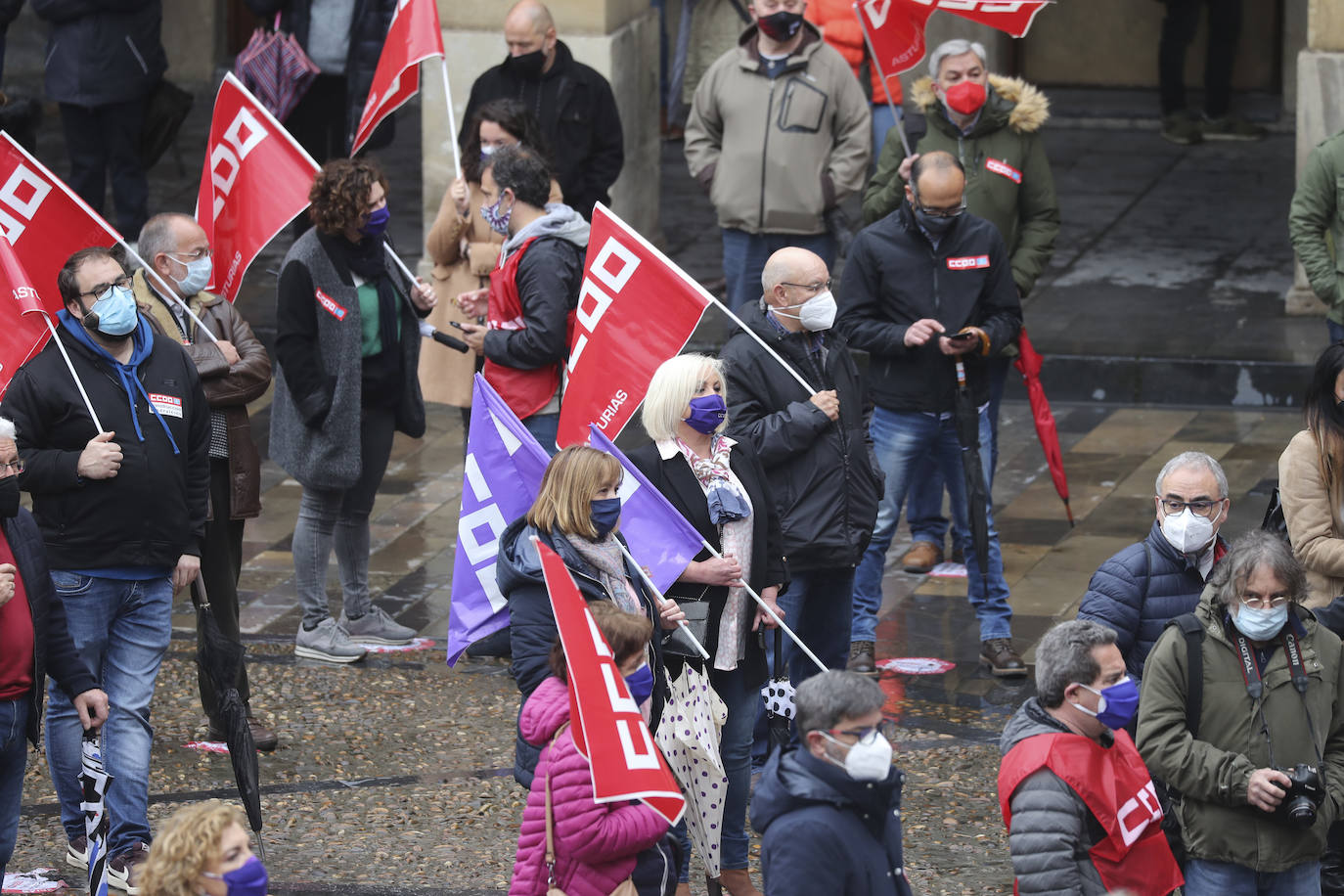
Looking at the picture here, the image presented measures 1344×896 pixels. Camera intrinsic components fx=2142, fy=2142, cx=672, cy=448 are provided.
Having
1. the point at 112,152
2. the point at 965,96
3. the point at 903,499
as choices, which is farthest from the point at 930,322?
the point at 112,152

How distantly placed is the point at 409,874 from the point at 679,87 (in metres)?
9.86

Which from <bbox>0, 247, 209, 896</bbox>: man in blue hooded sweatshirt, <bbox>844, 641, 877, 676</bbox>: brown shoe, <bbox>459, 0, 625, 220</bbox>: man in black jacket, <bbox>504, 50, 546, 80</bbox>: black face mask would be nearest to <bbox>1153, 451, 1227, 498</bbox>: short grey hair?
<bbox>844, 641, 877, 676</bbox>: brown shoe

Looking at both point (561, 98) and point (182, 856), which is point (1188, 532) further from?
point (561, 98)

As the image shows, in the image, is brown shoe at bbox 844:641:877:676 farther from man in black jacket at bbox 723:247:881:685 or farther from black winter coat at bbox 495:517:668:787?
black winter coat at bbox 495:517:668:787

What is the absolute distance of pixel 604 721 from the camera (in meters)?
5.09

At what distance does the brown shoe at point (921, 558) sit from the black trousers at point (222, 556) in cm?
295

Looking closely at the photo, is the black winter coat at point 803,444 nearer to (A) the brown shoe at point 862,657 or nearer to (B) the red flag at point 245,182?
(A) the brown shoe at point 862,657

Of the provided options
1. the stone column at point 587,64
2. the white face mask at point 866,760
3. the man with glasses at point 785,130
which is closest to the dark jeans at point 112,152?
the stone column at point 587,64

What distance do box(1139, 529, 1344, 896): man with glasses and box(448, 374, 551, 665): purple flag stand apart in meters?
1.95

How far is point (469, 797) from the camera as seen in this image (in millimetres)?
7129

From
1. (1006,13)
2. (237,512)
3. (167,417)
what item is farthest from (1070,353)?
(167,417)

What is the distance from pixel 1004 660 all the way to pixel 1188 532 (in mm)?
2307

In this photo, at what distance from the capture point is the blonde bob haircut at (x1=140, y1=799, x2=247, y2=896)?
433 centimetres

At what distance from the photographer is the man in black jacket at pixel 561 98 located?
10102mm
